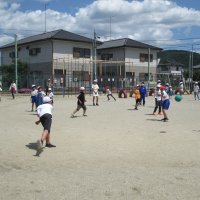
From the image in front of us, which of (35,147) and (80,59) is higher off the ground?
(80,59)

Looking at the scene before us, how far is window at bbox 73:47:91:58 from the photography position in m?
51.2

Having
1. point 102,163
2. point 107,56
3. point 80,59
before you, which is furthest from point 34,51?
point 102,163

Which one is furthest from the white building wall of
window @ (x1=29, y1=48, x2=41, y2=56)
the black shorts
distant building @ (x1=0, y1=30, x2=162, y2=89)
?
the black shorts

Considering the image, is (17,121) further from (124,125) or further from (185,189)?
(185,189)

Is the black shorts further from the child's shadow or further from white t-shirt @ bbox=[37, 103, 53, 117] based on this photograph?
the child's shadow

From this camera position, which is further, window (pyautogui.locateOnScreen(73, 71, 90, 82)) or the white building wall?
the white building wall

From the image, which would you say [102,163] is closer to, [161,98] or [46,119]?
[46,119]

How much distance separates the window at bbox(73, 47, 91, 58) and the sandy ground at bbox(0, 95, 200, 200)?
3736 centimetres

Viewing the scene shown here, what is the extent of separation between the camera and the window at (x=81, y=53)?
5119 centimetres

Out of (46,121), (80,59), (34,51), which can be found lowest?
(46,121)

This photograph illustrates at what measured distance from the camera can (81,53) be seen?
5194 cm

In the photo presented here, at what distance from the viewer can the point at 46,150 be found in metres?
9.90

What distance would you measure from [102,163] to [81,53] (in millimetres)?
44121

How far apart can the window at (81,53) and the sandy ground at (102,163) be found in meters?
37.4
